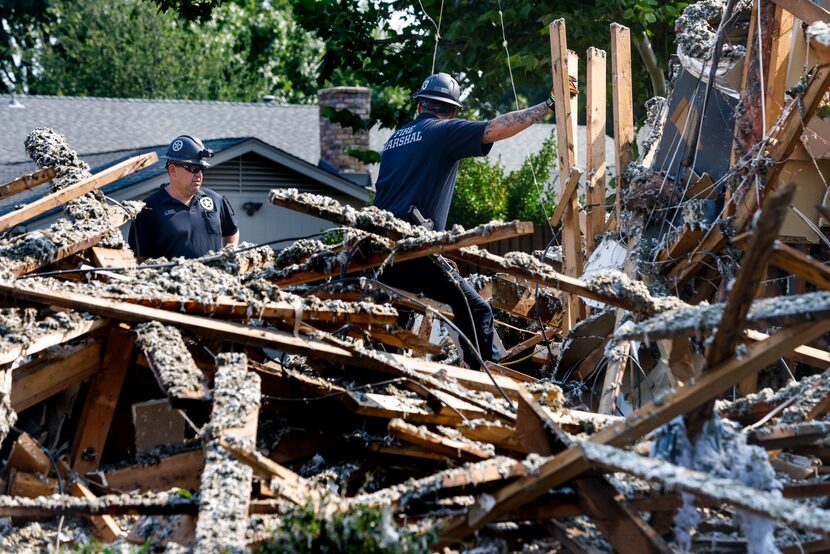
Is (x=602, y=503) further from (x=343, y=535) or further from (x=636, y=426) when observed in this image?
(x=343, y=535)

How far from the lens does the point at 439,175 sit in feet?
20.5

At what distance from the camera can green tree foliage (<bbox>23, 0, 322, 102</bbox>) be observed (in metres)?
35.4

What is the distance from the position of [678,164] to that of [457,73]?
6.07 m

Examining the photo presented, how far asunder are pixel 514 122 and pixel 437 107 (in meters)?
0.82

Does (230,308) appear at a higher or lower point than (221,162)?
higher

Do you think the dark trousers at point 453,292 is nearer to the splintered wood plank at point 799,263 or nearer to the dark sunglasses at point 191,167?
the dark sunglasses at point 191,167

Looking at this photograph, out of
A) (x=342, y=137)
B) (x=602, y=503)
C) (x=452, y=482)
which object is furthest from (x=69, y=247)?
(x=342, y=137)

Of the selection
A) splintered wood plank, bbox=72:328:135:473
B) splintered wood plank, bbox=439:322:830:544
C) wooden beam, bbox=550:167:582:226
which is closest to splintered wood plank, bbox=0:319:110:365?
splintered wood plank, bbox=72:328:135:473

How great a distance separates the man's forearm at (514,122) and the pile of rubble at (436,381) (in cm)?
91

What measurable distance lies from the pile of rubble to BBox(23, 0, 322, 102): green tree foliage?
29.0m

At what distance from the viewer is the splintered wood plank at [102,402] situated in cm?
500

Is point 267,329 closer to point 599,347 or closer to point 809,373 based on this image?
point 599,347

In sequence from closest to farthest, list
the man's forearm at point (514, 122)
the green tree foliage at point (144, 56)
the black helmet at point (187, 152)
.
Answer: the man's forearm at point (514, 122), the black helmet at point (187, 152), the green tree foliage at point (144, 56)

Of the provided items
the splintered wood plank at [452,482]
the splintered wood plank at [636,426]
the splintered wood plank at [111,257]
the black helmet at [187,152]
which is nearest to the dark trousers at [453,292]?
the splintered wood plank at [111,257]
